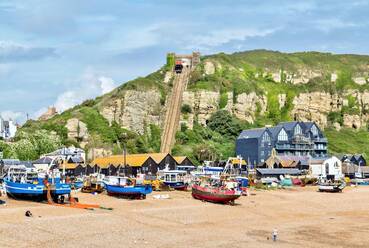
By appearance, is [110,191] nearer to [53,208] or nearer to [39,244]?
[53,208]

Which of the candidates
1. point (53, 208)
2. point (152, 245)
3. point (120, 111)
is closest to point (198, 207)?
point (53, 208)

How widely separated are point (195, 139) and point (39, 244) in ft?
285

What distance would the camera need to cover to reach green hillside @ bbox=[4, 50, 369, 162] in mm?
111875

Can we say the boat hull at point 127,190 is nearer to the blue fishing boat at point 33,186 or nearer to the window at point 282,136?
the blue fishing boat at point 33,186

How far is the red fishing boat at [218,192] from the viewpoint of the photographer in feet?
174

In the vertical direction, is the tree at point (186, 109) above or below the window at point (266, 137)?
above

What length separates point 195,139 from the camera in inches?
4594

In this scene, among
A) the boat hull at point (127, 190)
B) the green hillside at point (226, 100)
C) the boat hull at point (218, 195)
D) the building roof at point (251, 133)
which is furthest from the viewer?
the building roof at point (251, 133)

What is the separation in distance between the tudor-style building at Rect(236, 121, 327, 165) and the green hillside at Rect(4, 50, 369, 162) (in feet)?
15.5

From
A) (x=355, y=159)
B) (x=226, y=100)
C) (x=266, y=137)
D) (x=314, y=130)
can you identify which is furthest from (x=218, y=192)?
(x=226, y=100)

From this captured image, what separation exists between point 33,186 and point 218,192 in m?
16.4

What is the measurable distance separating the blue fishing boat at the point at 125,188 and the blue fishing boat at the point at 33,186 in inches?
238

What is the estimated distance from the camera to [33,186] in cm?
5088

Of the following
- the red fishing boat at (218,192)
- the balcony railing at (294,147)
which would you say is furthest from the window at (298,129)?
the red fishing boat at (218,192)
